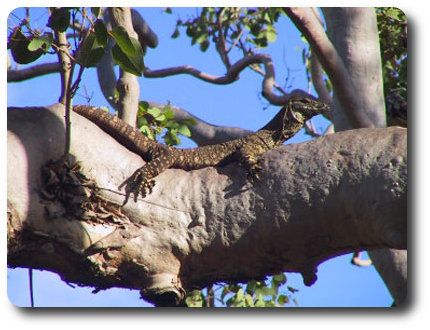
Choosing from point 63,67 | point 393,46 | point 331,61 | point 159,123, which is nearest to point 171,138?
point 159,123

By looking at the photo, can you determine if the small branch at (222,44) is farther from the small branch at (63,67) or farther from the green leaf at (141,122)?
the small branch at (63,67)

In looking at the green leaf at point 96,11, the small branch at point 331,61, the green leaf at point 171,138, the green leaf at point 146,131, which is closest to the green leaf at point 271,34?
the small branch at point 331,61

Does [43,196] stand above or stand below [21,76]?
below

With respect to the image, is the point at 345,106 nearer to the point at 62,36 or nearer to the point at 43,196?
the point at 62,36

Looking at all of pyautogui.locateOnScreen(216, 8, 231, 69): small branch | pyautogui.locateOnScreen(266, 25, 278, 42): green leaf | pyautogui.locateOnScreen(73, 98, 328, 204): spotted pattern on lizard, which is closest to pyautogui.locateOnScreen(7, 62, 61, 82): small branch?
pyautogui.locateOnScreen(216, 8, 231, 69): small branch

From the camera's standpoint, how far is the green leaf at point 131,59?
3.33 metres

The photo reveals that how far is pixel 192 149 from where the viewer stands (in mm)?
4969

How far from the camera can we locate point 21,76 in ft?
24.3

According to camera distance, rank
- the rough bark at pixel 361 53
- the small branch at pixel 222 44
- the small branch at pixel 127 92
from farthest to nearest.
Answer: the small branch at pixel 222 44
the rough bark at pixel 361 53
the small branch at pixel 127 92

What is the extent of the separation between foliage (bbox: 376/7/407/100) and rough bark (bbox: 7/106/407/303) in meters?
3.88

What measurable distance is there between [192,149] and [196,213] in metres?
1.63

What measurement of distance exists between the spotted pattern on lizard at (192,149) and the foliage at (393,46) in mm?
1893

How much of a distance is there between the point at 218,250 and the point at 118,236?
0.50 metres
